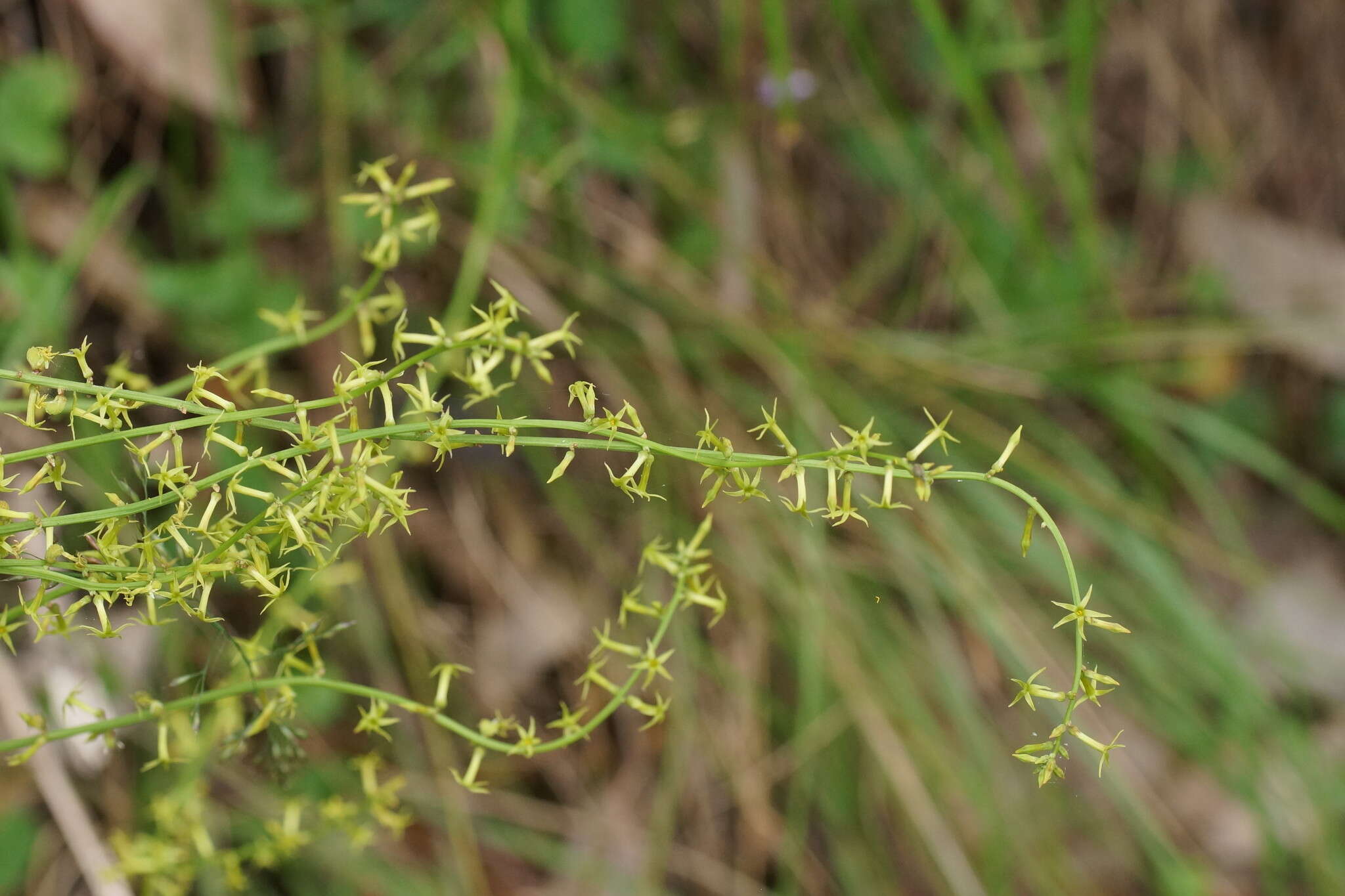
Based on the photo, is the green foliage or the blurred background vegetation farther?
Result: the blurred background vegetation

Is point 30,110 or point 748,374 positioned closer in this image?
point 30,110

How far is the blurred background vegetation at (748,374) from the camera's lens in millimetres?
1892

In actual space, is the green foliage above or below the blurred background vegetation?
above

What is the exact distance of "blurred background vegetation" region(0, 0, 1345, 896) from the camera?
6.21 feet

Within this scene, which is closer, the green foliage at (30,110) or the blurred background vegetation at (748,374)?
the green foliage at (30,110)

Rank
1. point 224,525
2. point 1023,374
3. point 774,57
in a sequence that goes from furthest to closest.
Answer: point 1023,374, point 774,57, point 224,525

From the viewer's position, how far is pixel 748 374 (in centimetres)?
227

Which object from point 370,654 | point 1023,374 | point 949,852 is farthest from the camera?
point 1023,374

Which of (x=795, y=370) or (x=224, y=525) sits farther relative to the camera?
(x=795, y=370)

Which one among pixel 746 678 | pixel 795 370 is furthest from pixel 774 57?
pixel 746 678

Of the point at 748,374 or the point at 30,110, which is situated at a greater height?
the point at 30,110

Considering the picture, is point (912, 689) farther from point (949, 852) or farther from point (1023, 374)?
point (1023, 374)

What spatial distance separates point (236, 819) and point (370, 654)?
0.34 metres

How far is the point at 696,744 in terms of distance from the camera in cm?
218
